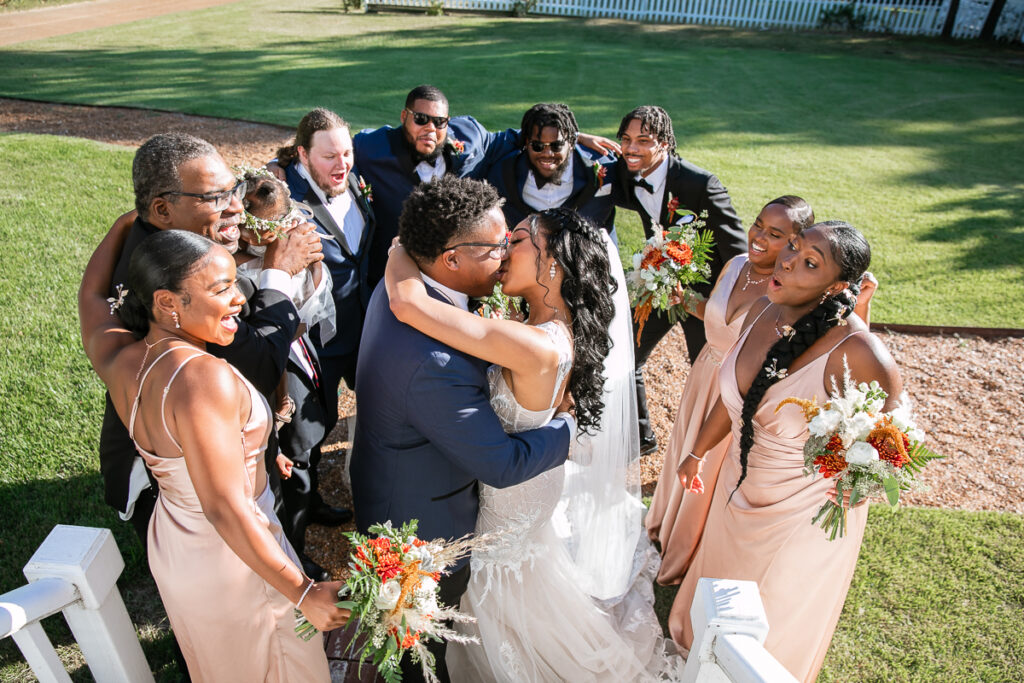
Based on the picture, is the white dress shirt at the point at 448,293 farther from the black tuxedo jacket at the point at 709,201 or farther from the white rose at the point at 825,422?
the black tuxedo jacket at the point at 709,201

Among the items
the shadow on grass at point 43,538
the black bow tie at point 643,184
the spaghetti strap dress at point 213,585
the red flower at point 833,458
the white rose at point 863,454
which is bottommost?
the shadow on grass at point 43,538

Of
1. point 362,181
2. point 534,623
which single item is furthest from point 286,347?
point 362,181

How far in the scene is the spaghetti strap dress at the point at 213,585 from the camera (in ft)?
8.38

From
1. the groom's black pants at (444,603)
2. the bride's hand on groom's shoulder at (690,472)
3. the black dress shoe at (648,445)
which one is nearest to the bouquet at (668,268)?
the bride's hand on groom's shoulder at (690,472)

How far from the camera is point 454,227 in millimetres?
2893

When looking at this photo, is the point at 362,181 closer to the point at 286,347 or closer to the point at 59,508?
the point at 286,347

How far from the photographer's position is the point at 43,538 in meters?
4.46

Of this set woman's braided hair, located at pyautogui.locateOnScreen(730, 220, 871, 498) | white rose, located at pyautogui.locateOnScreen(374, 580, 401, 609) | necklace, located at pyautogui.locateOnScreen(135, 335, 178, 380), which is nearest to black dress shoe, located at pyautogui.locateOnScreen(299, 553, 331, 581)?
white rose, located at pyautogui.locateOnScreen(374, 580, 401, 609)

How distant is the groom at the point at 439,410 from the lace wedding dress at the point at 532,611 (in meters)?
0.19

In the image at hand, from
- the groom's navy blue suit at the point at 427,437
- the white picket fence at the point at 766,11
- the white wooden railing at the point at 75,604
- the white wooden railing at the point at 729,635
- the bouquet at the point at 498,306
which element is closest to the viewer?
the white wooden railing at the point at 729,635

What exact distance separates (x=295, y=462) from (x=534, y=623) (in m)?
1.75

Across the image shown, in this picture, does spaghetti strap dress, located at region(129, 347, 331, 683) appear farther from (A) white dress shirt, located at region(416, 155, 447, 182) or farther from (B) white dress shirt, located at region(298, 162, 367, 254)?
(A) white dress shirt, located at region(416, 155, 447, 182)

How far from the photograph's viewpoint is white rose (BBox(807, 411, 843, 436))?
281 cm

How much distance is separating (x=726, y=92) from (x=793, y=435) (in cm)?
1669
